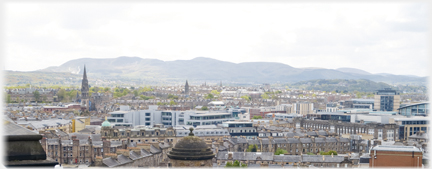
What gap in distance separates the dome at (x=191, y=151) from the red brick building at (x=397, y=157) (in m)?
11.8

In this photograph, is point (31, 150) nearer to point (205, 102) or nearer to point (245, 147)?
point (245, 147)

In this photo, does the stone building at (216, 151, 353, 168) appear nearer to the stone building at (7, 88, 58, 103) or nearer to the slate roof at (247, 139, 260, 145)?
the slate roof at (247, 139, 260, 145)

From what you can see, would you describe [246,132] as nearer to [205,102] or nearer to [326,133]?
[326,133]

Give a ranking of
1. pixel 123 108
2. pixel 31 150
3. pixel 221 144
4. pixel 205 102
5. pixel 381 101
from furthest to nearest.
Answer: pixel 205 102 → pixel 381 101 → pixel 123 108 → pixel 221 144 → pixel 31 150

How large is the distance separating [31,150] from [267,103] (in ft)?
410

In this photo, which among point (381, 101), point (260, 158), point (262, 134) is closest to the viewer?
point (260, 158)

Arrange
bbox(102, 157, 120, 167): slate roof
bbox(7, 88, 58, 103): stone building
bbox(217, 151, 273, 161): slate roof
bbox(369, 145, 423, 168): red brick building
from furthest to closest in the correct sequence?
1. bbox(7, 88, 58, 103): stone building
2. bbox(217, 151, 273, 161): slate roof
3. bbox(102, 157, 120, 167): slate roof
4. bbox(369, 145, 423, 168): red brick building

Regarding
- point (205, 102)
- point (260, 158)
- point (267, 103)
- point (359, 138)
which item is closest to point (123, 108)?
point (359, 138)

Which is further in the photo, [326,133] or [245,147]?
[326,133]

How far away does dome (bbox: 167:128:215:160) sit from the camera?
12.5 metres

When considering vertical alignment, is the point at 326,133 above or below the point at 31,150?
below

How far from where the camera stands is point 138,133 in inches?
1965

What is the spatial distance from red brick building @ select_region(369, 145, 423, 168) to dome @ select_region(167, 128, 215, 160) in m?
11.8

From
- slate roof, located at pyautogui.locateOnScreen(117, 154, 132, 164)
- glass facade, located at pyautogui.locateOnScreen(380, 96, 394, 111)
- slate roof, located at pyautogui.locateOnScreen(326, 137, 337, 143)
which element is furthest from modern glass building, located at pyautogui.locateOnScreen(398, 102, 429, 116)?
slate roof, located at pyautogui.locateOnScreen(117, 154, 132, 164)
